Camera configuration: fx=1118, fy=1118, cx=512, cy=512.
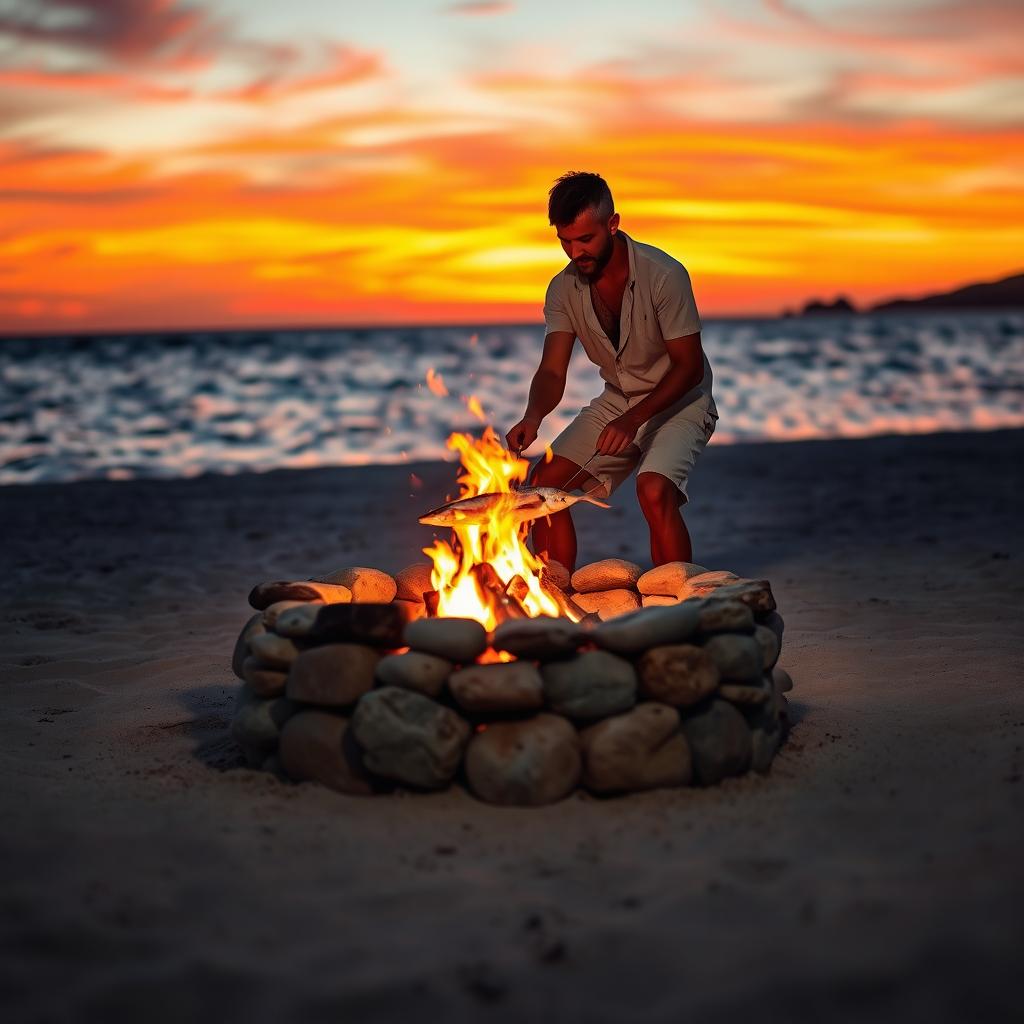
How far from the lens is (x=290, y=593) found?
4.54 meters

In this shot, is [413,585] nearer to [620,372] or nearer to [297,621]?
[297,621]

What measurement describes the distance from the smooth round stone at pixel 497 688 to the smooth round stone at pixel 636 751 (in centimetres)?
25

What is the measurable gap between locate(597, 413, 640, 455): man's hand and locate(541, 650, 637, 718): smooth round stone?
1653 millimetres

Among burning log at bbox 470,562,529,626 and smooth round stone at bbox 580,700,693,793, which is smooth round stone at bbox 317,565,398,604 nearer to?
burning log at bbox 470,562,529,626

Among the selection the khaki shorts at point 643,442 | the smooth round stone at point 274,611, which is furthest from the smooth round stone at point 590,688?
the khaki shorts at point 643,442

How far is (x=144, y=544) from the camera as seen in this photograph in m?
9.63

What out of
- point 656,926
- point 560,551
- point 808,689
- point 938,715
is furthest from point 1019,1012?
point 560,551

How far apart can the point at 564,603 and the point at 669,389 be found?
1.23m

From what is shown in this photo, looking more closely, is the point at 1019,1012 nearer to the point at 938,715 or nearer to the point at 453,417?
the point at 938,715

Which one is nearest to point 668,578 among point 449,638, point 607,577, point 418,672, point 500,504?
point 607,577

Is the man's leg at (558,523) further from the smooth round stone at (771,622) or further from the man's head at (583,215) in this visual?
the smooth round stone at (771,622)

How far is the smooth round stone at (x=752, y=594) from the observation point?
4301 mm

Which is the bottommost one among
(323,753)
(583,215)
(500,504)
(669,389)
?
(323,753)

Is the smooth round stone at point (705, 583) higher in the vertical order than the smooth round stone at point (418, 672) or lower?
higher
